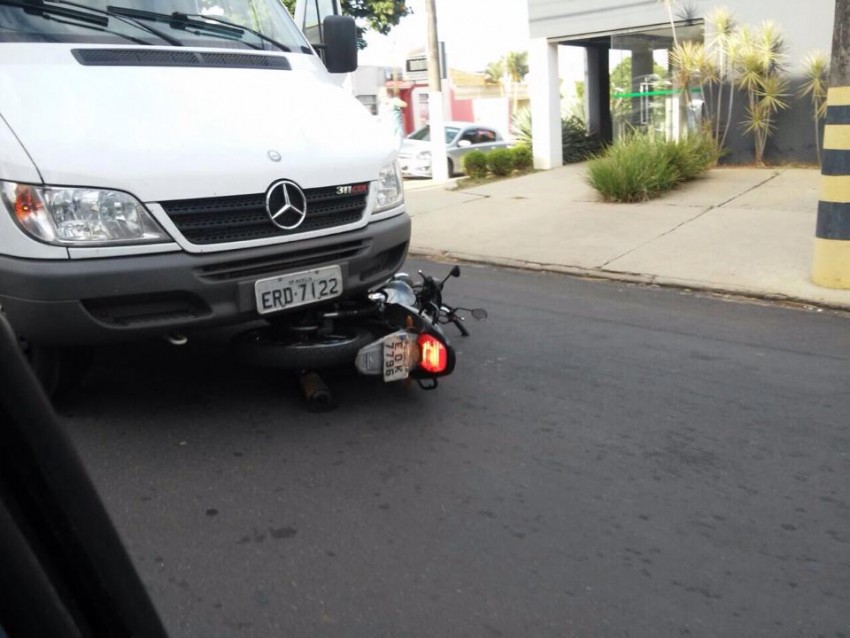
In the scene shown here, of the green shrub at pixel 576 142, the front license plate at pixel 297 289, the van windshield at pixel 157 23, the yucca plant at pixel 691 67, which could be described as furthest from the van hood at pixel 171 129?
the green shrub at pixel 576 142

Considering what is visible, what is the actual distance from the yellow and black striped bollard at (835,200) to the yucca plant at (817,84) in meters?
6.46

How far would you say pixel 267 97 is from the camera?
441cm

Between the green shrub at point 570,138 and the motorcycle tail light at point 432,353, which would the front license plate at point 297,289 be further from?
the green shrub at point 570,138

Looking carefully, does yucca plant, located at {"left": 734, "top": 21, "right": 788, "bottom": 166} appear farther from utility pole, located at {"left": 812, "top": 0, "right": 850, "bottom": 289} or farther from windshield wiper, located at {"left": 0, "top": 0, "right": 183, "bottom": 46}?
windshield wiper, located at {"left": 0, "top": 0, "right": 183, "bottom": 46}

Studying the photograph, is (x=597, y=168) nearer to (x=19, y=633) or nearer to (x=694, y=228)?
(x=694, y=228)

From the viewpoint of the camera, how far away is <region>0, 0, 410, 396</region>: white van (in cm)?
360

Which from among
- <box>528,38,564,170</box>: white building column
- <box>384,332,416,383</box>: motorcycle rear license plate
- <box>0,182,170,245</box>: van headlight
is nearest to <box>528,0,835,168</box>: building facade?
<box>528,38,564,170</box>: white building column

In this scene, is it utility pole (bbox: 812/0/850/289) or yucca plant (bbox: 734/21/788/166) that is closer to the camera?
utility pole (bbox: 812/0/850/289)

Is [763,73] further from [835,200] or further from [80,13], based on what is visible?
[80,13]

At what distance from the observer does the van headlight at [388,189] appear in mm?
4574

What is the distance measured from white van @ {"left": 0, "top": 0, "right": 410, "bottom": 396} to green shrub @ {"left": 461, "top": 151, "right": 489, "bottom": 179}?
34.1ft

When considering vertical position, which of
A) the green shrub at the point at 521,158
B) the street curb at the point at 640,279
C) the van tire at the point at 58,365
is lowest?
the street curb at the point at 640,279

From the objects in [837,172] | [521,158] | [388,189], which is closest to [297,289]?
[388,189]

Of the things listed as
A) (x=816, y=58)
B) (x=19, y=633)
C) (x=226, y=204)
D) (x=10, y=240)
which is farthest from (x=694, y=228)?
(x=19, y=633)
